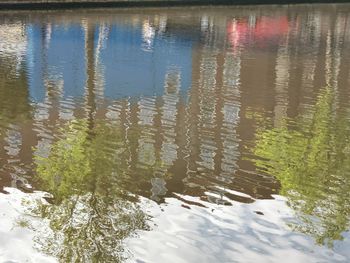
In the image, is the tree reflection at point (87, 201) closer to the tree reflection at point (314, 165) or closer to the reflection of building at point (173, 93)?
the reflection of building at point (173, 93)

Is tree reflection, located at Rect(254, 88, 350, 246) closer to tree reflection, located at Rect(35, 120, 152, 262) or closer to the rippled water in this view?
the rippled water

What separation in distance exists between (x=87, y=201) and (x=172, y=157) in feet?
8.24

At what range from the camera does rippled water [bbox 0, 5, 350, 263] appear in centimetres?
723

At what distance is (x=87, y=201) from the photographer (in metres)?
8.23

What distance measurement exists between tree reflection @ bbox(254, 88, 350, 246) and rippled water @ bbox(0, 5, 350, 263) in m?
0.03

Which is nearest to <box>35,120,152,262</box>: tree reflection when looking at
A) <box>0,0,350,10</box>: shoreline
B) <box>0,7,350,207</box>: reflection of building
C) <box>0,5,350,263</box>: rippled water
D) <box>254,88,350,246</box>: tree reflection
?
<box>0,5,350,263</box>: rippled water

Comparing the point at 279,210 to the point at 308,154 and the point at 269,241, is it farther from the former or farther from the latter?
the point at 308,154

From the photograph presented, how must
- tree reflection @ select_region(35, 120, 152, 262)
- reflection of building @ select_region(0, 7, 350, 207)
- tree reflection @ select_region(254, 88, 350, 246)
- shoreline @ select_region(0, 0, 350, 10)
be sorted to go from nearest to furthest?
1. tree reflection @ select_region(35, 120, 152, 262)
2. tree reflection @ select_region(254, 88, 350, 246)
3. reflection of building @ select_region(0, 7, 350, 207)
4. shoreline @ select_region(0, 0, 350, 10)

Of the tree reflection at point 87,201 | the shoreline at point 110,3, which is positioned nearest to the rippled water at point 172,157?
the tree reflection at point 87,201

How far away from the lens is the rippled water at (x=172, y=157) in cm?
723

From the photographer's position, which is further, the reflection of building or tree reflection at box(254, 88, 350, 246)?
the reflection of building

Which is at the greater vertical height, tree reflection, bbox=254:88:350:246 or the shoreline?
the shoreline

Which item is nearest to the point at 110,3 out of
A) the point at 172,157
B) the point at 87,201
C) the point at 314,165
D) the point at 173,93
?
the point at 173,93

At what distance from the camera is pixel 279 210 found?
8.34m
